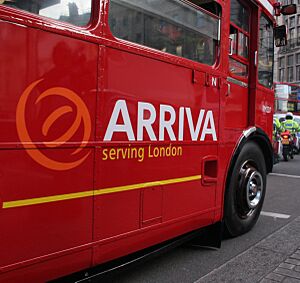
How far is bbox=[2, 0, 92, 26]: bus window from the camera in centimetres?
206

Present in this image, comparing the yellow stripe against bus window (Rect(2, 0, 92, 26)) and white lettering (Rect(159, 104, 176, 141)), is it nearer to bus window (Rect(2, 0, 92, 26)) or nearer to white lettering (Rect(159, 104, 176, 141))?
white lettering (Rect(159, 104, 176, 141))

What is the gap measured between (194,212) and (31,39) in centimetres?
204

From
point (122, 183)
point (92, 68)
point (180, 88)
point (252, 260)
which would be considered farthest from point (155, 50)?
point (252, 260)

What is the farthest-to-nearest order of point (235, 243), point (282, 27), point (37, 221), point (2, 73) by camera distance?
point (282, 27) < point (235, 243) < point (37, 221) < point (2, 73)

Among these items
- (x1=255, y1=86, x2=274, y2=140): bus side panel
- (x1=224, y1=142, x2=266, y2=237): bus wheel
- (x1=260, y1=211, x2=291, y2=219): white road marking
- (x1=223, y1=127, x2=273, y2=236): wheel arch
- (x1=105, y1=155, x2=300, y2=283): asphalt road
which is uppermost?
(x1=255, y1=86, x2=274, y2=140): bus side panel

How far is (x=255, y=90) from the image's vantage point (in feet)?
14.3

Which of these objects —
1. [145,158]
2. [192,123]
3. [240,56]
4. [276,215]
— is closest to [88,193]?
[145,158]

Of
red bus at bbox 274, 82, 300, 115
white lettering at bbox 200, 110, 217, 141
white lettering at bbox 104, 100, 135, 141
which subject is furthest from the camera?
red bus at bbox 274, 82, 300, 115

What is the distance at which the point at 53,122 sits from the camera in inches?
84.9

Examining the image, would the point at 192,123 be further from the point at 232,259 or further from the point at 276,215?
the point at 276,215

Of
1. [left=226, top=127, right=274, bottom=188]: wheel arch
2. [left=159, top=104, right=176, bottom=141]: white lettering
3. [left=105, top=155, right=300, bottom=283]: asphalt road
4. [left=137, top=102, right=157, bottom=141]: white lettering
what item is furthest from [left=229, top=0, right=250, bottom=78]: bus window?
[left=105, top=155, right=300, bottom=283]: asphalt road

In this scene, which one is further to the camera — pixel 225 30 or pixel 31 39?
pixel 225 30

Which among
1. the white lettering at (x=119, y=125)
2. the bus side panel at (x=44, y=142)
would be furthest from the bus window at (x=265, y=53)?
the bus side panel at (x=44, y=142)

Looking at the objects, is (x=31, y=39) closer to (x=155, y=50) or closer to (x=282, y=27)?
(x=155, y=50)
